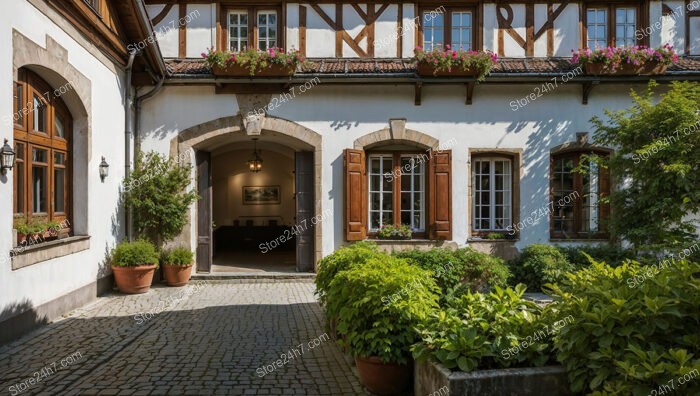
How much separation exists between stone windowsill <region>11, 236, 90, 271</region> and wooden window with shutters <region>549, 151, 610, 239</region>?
843cm

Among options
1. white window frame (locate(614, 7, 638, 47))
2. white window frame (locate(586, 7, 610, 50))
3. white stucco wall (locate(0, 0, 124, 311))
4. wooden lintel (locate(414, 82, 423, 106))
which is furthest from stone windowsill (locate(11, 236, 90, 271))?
white window frame (locate(614, 7, 638, 47))

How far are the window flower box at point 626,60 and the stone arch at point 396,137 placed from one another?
10.4 feet

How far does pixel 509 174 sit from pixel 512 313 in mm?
6684

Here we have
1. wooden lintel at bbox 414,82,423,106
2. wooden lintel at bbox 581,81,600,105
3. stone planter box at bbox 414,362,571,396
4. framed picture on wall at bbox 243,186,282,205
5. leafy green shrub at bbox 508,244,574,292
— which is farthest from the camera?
framed picture on wall at bbox 243,186,282,205

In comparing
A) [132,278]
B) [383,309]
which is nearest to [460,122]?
[383,309]

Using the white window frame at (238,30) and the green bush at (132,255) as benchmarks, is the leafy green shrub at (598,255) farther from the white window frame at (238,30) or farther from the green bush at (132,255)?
the white window frame at (238,30)

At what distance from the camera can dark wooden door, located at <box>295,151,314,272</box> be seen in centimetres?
980

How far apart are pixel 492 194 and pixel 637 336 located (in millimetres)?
7342

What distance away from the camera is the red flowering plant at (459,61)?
8828mm

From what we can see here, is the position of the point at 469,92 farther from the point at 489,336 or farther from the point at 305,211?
the point at 489,336

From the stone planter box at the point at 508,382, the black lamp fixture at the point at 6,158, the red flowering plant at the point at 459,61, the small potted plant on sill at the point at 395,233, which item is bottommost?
the stone planter box at the point at 508,382

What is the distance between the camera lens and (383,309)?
3.84m

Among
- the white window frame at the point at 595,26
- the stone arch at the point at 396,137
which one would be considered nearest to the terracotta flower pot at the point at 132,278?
the stone arch at the point at 396,137

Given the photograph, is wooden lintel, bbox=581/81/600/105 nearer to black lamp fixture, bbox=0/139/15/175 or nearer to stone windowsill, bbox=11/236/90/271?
stone windowsill, bbox=11/236/90/271
